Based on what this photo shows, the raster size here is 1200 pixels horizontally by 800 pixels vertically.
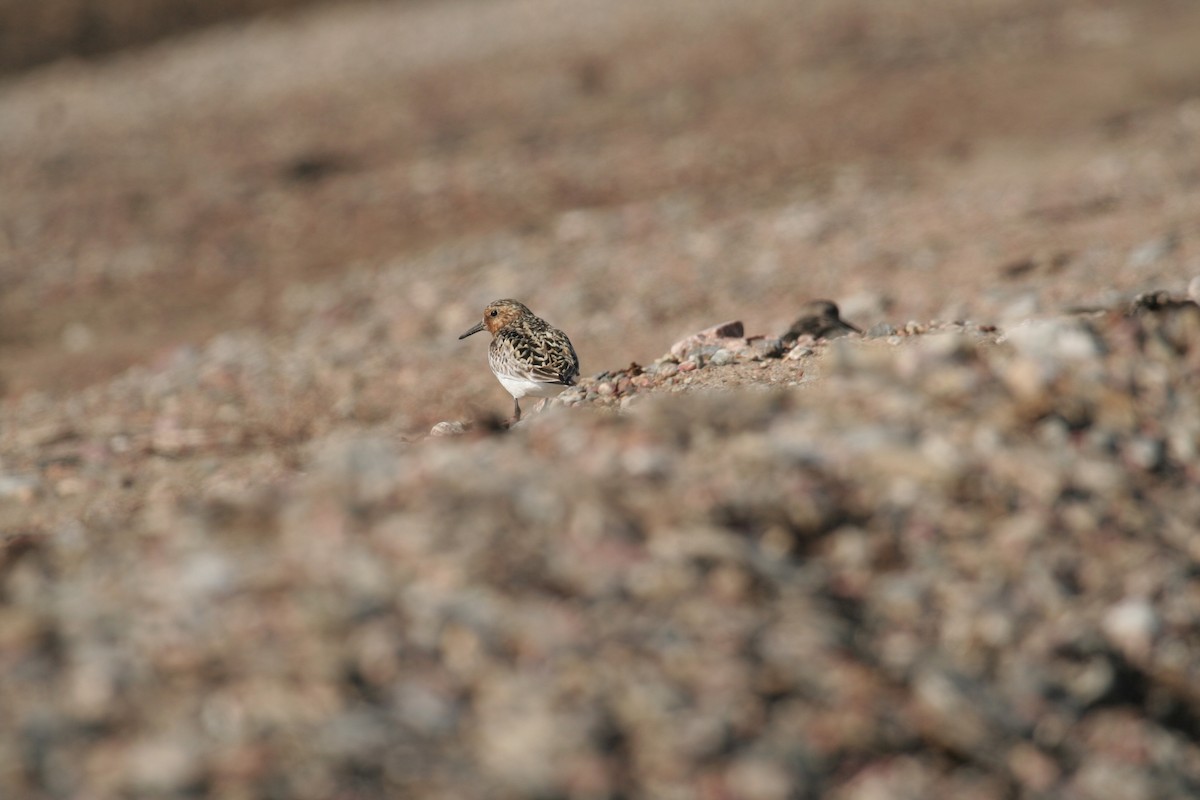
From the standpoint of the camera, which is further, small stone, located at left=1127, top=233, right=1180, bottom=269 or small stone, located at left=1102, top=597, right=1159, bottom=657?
A: small stone, located at left=1127, top=233, right=1180, bottom=269

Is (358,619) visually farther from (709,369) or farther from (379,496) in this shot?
(709,369)

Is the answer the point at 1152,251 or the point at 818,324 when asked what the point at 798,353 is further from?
the point at 1152,251

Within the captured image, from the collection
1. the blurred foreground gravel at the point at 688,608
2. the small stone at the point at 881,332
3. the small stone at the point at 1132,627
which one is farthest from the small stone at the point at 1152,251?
the small stone at the point at 1132,627

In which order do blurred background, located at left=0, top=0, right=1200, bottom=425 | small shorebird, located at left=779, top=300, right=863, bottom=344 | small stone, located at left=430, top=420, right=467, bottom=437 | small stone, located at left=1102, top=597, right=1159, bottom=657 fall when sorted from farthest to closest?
blurred background, located at left=0, top=0, right=1200, bottom=425 < small shorebird, located at left=779, top=300, right=863, bottom=344 < small stone, located at left=430, top=420, right=467, bottom=437 < small stone, located at left=1102, top=597, right=1159, bottom=657

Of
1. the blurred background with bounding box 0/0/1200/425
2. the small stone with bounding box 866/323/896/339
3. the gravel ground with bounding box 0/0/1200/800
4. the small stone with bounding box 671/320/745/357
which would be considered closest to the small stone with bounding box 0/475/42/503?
the gravel ground with bounding box 0/0/1200/800

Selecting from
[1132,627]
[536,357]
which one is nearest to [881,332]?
[536,357]

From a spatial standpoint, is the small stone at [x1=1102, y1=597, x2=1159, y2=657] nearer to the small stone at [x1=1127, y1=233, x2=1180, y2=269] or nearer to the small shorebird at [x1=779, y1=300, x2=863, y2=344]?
the small shorebird at [x1=779, y1=300, x2=863, y2=344]

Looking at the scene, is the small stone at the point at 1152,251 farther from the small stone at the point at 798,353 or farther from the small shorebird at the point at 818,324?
the small stone at the point at 798,353
